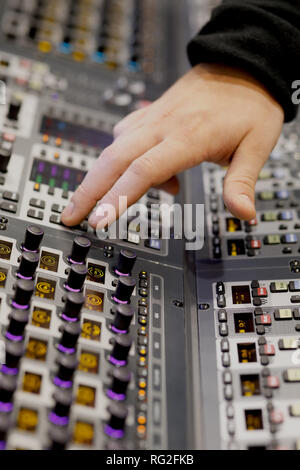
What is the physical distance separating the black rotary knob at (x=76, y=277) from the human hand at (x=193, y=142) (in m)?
0.22

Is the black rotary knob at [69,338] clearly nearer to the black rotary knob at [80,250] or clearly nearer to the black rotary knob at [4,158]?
the black rotary knob at [80,250]

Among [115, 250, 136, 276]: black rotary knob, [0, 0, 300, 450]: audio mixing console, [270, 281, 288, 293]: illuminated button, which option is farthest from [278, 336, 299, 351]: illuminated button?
[115, 250, 136, 276]: black rotary knob

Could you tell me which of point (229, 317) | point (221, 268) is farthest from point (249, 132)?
point (229, 317)

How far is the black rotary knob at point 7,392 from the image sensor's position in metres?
1.30

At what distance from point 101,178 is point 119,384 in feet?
2.13

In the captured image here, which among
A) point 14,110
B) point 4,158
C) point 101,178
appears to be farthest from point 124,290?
point 14,110

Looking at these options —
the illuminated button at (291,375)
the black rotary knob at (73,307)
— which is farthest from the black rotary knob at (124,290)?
the illuminated button at (291,375)

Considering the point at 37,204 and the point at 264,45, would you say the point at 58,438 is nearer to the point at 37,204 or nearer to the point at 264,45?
the point at 37,204

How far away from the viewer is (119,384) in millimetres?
1416

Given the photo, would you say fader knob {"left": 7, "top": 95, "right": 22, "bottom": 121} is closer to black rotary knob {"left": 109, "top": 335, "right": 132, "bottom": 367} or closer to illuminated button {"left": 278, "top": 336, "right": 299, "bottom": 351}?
black rotary knob {"left": 109, "top": 335, "right": 132, "bottom": 367}

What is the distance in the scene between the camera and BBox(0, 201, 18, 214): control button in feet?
5.81

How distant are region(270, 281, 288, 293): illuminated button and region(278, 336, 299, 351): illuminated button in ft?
0.59

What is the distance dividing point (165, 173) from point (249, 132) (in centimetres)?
32
